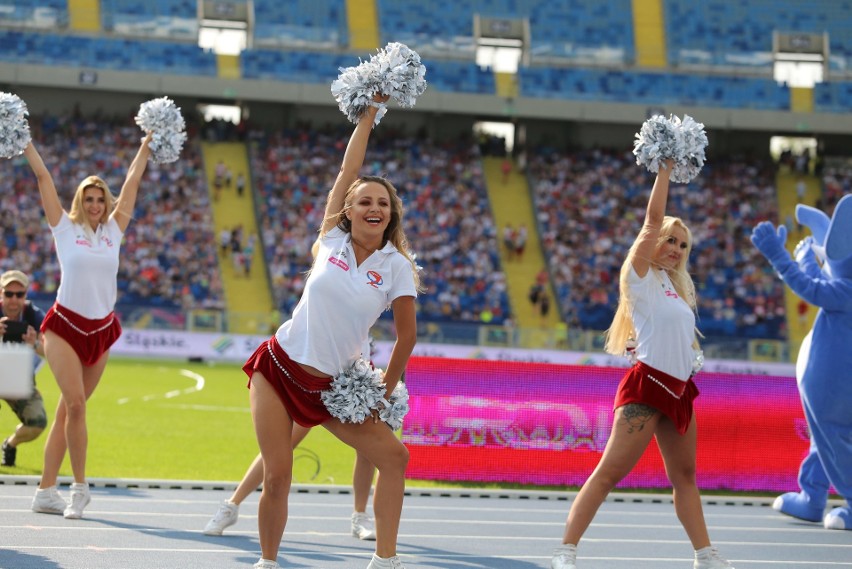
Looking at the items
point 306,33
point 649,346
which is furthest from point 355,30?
point 649,346

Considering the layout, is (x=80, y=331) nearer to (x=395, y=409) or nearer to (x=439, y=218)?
(x=395, y=409)

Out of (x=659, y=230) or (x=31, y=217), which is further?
(x=31, y=217)

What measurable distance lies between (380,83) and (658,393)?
202cm

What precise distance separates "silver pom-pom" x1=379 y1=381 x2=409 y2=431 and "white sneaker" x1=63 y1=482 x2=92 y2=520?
9.28ft

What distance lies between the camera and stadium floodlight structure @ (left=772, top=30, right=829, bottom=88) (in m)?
36.1

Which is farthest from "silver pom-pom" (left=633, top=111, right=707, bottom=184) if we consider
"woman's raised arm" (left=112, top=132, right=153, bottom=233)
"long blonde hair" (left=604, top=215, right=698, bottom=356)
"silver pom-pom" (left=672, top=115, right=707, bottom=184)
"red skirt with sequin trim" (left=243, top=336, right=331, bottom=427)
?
"woman's raised arm" (left=112, top=132, right=153, bottom=233)

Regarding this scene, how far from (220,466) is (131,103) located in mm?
26047

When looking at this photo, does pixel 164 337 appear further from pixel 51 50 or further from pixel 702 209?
pixel 702 209

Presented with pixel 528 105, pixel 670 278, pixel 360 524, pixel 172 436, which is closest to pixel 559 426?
pixel 360 524

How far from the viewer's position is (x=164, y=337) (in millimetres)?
25922

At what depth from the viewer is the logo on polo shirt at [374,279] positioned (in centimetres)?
498

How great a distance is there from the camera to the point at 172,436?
512 inches

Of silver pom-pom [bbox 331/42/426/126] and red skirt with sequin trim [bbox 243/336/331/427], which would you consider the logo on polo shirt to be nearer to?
red skirt with sequin trim [bbox 243/336/331/427]

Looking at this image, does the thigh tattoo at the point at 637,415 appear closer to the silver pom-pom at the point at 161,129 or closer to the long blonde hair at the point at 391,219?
the long blonde hair at the point at 391,219
